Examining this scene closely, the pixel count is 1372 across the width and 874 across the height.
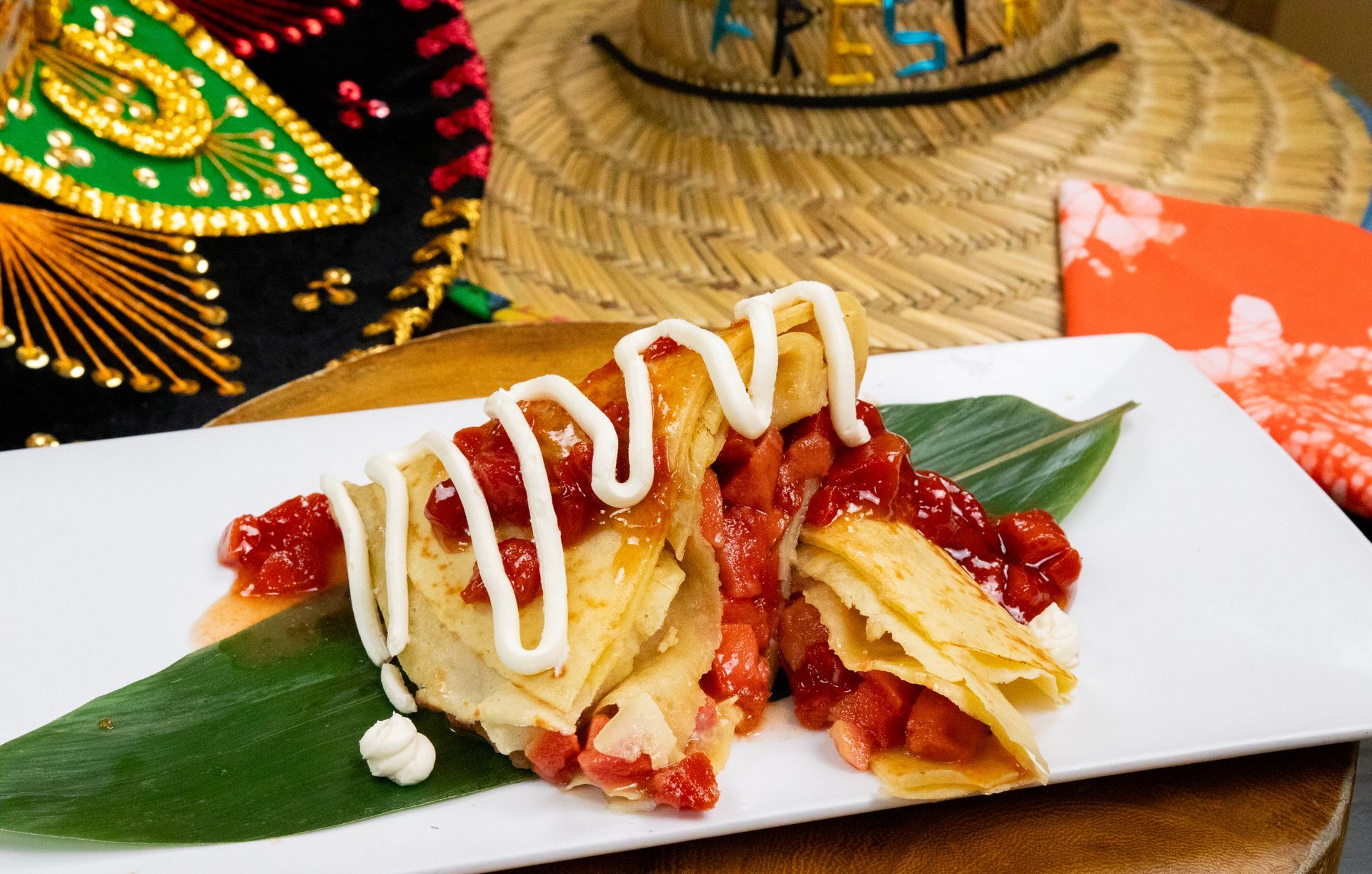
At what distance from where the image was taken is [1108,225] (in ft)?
12.0

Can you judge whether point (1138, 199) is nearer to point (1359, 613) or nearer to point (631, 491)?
point (1359, 613)

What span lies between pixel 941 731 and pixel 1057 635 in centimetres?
33

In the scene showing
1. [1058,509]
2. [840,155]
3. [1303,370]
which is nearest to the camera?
[1058,509]

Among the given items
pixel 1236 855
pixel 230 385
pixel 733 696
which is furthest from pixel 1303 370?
pixel 230 385

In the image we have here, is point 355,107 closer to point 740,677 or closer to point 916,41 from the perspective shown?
point 916,41

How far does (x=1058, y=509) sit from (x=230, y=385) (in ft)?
7.64

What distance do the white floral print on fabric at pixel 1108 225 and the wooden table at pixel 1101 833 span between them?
6.76 ft

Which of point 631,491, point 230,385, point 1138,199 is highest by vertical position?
point 631,491

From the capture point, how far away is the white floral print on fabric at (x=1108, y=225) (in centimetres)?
357

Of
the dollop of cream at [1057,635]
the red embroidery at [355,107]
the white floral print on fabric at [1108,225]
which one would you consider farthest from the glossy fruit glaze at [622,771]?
the red embroidery at [355,107]

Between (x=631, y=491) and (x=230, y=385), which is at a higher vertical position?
(x=631, y=491)

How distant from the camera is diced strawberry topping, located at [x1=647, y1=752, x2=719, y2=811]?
171cm

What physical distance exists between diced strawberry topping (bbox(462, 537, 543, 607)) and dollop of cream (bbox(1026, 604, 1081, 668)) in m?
0.91

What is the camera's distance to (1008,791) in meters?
1.81
